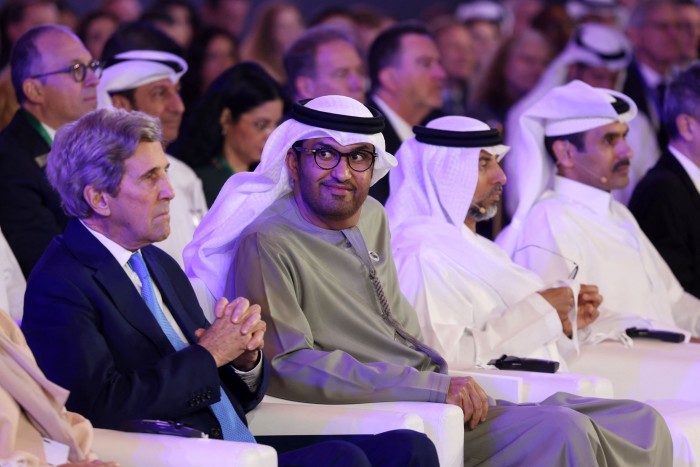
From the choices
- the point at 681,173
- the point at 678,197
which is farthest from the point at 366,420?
the point at 681,173

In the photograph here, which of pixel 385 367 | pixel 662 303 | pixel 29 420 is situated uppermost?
pixel 29 420

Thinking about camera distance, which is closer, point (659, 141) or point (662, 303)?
point (662, 303)

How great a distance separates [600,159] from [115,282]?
2930 millimetres

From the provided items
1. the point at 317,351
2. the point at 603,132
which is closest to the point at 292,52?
the point at 603,132

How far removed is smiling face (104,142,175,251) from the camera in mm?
3914

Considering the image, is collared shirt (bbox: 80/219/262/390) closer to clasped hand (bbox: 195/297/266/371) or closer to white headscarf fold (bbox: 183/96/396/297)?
clasped hand (bbox: 195/297/266/371)

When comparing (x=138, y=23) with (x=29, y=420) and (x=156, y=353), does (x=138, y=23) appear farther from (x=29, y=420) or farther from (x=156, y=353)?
(x=29, y=420)

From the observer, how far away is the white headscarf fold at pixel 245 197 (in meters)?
4.55

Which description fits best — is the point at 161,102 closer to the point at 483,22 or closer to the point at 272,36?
the point at 272,36

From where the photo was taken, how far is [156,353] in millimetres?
3908

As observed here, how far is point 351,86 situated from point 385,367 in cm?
300

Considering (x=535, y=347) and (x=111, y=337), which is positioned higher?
(x=111, y=337)

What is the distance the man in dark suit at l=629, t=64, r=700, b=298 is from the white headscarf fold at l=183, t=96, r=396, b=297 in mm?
2535

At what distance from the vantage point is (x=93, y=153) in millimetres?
3904
